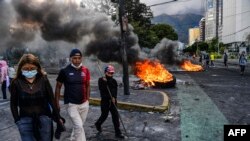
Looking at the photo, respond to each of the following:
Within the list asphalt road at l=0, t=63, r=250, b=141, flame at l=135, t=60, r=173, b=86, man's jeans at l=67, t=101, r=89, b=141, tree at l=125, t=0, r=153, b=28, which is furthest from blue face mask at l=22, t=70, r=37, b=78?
tree at l=125, t=0, r=153, b=28

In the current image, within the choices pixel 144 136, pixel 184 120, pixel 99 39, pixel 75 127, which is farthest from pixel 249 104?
pixel 99 39

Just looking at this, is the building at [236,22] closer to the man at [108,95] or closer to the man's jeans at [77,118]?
the man at [108,95]

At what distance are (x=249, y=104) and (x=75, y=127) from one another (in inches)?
272

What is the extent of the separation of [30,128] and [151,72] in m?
12.9

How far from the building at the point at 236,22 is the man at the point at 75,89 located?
100733mm

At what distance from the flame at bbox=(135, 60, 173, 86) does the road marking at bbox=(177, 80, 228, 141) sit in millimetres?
3357

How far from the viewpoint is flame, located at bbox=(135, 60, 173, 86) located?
49.2 ft

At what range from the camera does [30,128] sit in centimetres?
393

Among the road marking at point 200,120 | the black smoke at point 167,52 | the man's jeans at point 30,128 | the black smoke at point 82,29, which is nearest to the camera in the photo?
the man's jeans at point 30,128

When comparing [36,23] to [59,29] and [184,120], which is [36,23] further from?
[184,120]

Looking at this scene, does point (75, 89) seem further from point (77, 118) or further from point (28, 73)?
point (28, 73)

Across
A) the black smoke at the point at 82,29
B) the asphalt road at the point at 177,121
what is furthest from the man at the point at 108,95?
the black smoke at the point at 82,29

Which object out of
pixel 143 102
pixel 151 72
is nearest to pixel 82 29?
pixel 151 72

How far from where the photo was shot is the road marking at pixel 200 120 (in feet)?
21.3
